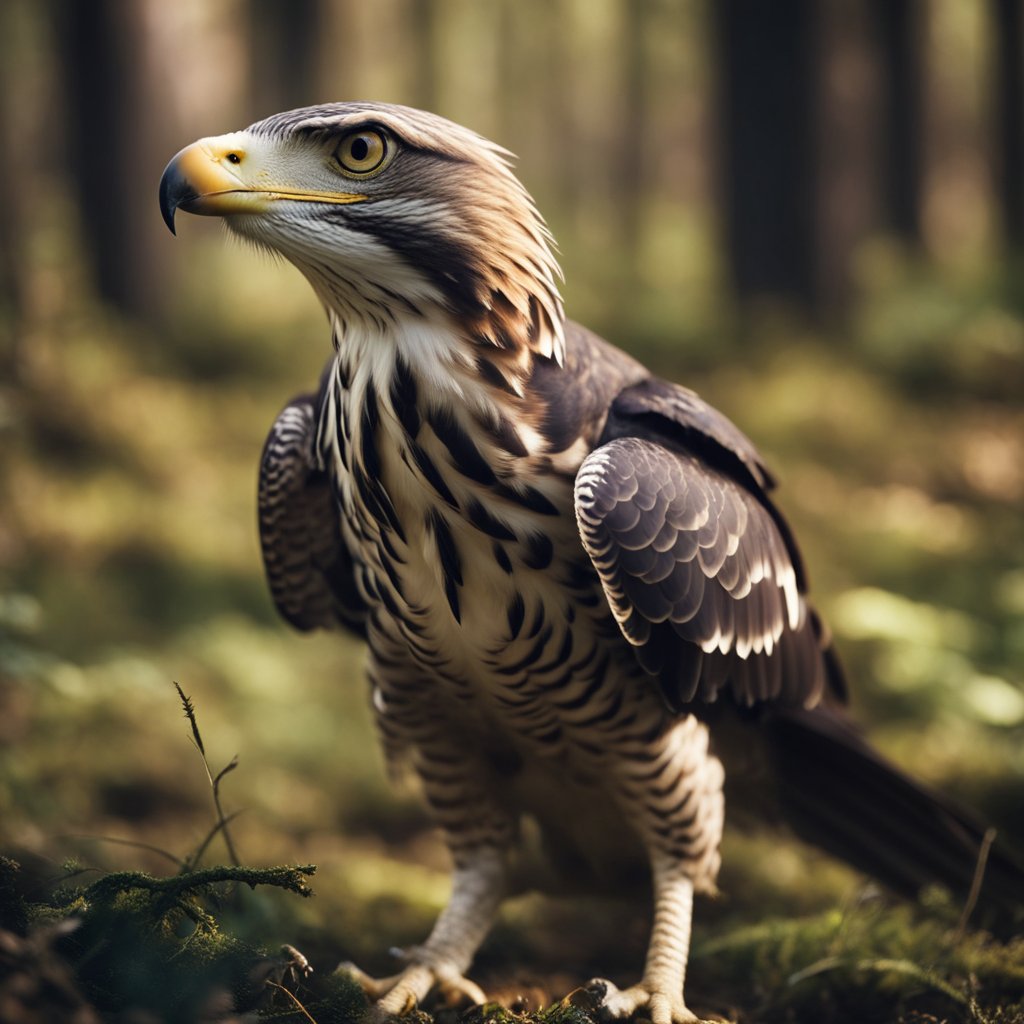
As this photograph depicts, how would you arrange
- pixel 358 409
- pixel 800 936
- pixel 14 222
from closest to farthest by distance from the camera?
pixel 358 409 < pixel 800 936 < pixel 14 222

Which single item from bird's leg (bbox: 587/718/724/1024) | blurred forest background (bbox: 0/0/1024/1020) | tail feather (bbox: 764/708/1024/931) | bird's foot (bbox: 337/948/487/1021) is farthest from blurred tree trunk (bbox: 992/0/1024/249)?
bird's foot (bbox: 337/948/487/1021)

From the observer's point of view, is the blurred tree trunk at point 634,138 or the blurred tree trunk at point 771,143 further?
the blurred tree trunk at point 634,138

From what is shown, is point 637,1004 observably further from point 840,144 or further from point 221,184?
point 840,144

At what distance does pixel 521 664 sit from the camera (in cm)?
329

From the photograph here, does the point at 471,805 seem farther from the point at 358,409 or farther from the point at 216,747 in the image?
the point at 216,747

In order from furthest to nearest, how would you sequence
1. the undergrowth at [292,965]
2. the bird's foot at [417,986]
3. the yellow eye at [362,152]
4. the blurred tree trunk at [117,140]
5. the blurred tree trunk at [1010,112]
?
1. the blurred tree trunk at [1010,112]
2. the blurred tree trunk at [117,140]
3. the bird's foot at [417,986]
4. the yellow eye at [362,152]
5. the undergrowth at [292,965]

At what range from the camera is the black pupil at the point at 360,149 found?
306cm

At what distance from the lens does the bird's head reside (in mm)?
3002

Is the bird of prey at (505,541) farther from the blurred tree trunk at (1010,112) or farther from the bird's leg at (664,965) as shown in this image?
the blurred tree trunk at (1010,112)

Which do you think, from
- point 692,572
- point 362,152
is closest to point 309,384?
point 362,152

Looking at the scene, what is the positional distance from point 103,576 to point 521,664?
472 cm

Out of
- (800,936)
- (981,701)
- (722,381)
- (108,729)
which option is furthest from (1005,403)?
(108,729)

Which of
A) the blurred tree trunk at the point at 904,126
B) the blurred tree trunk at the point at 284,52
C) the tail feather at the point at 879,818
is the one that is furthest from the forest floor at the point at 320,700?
the blurred tree trunk at the point at 284,52

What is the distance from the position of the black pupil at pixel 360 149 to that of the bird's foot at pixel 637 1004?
8.03 feet
